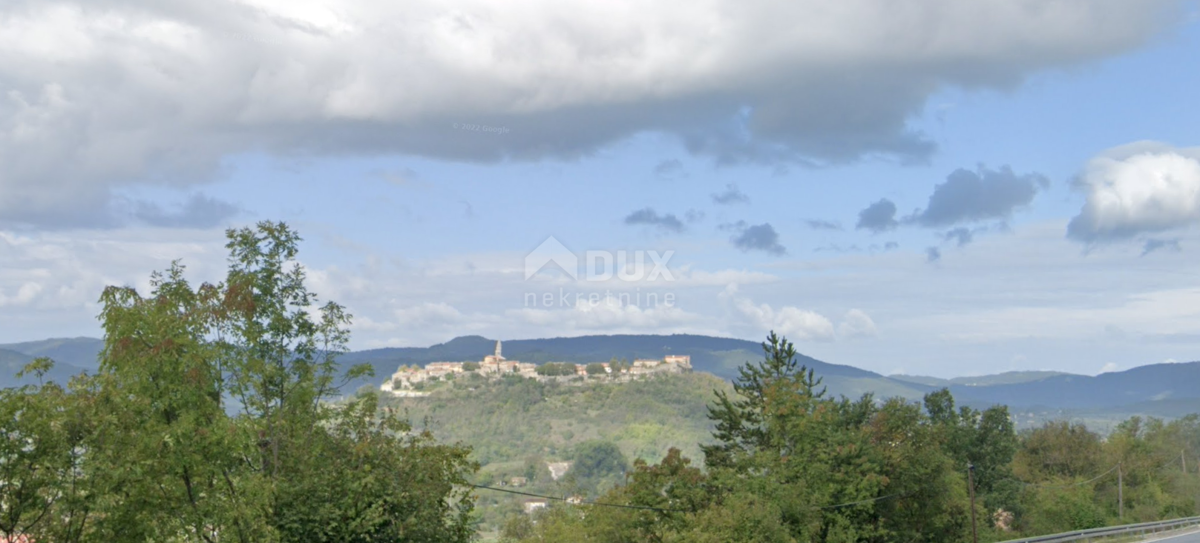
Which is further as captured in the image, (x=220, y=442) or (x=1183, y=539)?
(x=1183, y=539)

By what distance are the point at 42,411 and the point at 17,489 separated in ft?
3.25

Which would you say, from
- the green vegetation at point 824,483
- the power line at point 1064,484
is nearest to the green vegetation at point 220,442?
the green vegetation at point 824,483

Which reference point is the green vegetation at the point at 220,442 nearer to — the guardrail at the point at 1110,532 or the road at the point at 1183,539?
the guardrail at the point at 1110,532

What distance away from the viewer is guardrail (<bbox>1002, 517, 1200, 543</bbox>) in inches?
1624

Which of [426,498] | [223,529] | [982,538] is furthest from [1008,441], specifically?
[223,529]

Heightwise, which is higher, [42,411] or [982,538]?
[42,411]

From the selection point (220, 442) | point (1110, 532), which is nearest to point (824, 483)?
point (1110, 532)

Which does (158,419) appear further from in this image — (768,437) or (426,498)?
(768,437)

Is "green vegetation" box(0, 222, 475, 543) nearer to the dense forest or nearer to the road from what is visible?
the dense forest

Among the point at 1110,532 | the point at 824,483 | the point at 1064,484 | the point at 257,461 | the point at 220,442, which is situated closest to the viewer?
the point at 220,442

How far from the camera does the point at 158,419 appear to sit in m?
16.6

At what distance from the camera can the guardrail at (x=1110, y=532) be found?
135 feet

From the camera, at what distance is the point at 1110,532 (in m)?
47.9

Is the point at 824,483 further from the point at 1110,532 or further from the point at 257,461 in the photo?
the point at 257,461
